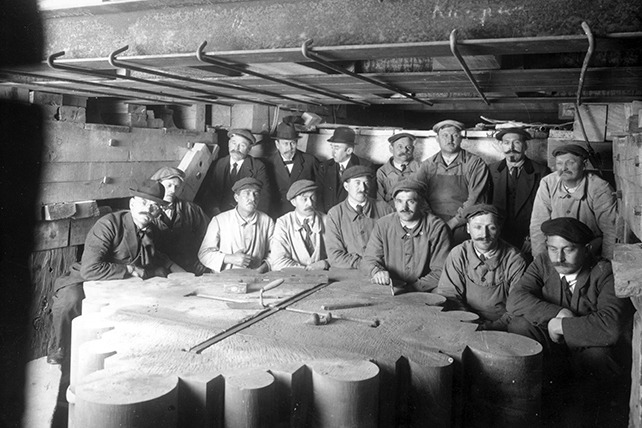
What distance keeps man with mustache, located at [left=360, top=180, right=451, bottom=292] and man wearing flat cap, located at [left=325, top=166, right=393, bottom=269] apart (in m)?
0.43

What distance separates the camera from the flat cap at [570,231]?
4.02m

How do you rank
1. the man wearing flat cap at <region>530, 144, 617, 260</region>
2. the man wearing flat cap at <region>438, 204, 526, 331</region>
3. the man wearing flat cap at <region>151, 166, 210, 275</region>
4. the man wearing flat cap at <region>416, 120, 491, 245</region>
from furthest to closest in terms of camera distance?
the man wearing flat cap at <region>151, 166, 210, 275</region>
the man wearing flat cap at <region>416, 120, 491, 245</region>
the man wearing flat cap at <region>530, 144, 617, 260</region>
the man wearing flat cap at <region>438, 204, 526, 331</region>

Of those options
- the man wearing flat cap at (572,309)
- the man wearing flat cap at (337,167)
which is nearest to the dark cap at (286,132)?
the man wearing flat cap at (337,167)

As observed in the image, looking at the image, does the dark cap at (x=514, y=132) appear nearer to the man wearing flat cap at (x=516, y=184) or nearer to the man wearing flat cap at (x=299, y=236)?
the man wearing flat cap at (x=516, y=184)

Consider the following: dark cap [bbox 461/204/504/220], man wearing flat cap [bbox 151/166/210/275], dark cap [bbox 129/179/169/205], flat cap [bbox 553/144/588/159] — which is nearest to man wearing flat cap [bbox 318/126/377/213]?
man wearing flat cap [bbox 151/166/210/275]

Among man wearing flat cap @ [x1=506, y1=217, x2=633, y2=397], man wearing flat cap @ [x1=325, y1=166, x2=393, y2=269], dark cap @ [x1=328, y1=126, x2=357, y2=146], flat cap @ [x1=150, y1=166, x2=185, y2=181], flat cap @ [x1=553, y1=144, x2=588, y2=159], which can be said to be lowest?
man wearing flat cap @ [x1=506, y1=217, x2=633, y2=397]

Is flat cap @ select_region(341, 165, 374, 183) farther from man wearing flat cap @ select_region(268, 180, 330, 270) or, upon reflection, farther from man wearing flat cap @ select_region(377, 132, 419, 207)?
man wearing flat cap @ select_region(377, 132, 419, 207)

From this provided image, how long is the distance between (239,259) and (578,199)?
3.19m

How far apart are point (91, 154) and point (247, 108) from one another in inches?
77.7

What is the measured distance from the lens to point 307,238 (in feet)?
20.2

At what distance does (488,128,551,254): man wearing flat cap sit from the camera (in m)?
5.89

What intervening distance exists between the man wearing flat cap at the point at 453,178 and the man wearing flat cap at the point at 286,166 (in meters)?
1.53

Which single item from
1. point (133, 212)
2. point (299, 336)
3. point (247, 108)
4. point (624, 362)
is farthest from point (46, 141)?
point (624, 362)

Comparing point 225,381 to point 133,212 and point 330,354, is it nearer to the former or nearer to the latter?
point 330,354
